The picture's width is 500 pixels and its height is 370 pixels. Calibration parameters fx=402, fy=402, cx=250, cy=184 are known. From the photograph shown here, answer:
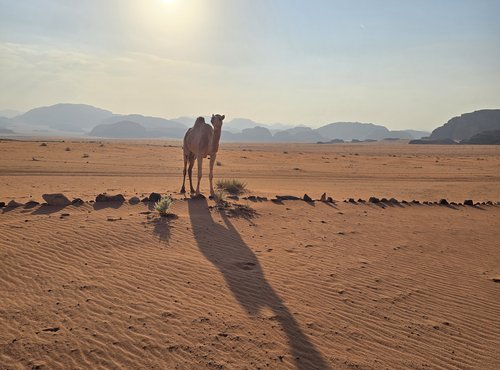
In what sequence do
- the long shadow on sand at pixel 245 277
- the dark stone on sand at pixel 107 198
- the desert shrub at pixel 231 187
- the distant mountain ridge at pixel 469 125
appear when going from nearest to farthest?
the long shadow on sand at pixel 245 277, the dark stone on sand at pixel 107 198, the desert shrub at pixel 231 187, the distant mountain ridge at pixel 469 125

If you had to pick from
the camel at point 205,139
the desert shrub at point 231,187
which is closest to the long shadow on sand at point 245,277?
the camel at point 205,139

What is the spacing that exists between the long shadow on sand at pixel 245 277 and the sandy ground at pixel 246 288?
3cm

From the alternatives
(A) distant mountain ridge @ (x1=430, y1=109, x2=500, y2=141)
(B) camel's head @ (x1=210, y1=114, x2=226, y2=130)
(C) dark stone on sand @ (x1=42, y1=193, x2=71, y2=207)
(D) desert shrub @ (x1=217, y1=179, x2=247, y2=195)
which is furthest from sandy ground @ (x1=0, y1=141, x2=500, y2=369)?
(A) distant mountain ridge @ (x1=430, y1=109, x2=500, y2=141)

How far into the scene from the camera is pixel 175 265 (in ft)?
24.2

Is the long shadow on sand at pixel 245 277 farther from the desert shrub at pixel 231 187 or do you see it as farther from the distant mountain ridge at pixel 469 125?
the distant mountain ridge at pixel 469 125

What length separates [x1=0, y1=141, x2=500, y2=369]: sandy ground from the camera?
4.96 meters

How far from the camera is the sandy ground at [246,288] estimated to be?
4961 mm

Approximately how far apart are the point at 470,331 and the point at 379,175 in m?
21.6

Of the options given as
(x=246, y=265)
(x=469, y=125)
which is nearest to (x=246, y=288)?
(x=246, y=265)

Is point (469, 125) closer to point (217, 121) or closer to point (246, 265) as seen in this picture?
point (217, 121)

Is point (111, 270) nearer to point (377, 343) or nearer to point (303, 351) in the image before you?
point (303, 351)

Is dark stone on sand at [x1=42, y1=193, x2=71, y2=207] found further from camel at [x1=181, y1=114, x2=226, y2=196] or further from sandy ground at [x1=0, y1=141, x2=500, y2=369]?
camel at [x1=181, y1=114, x2=226, y2=196]

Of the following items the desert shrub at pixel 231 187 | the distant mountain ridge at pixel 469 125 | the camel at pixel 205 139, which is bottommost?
the desert shrub at pixel 231 187

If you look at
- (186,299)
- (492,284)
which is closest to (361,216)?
(492,284)
